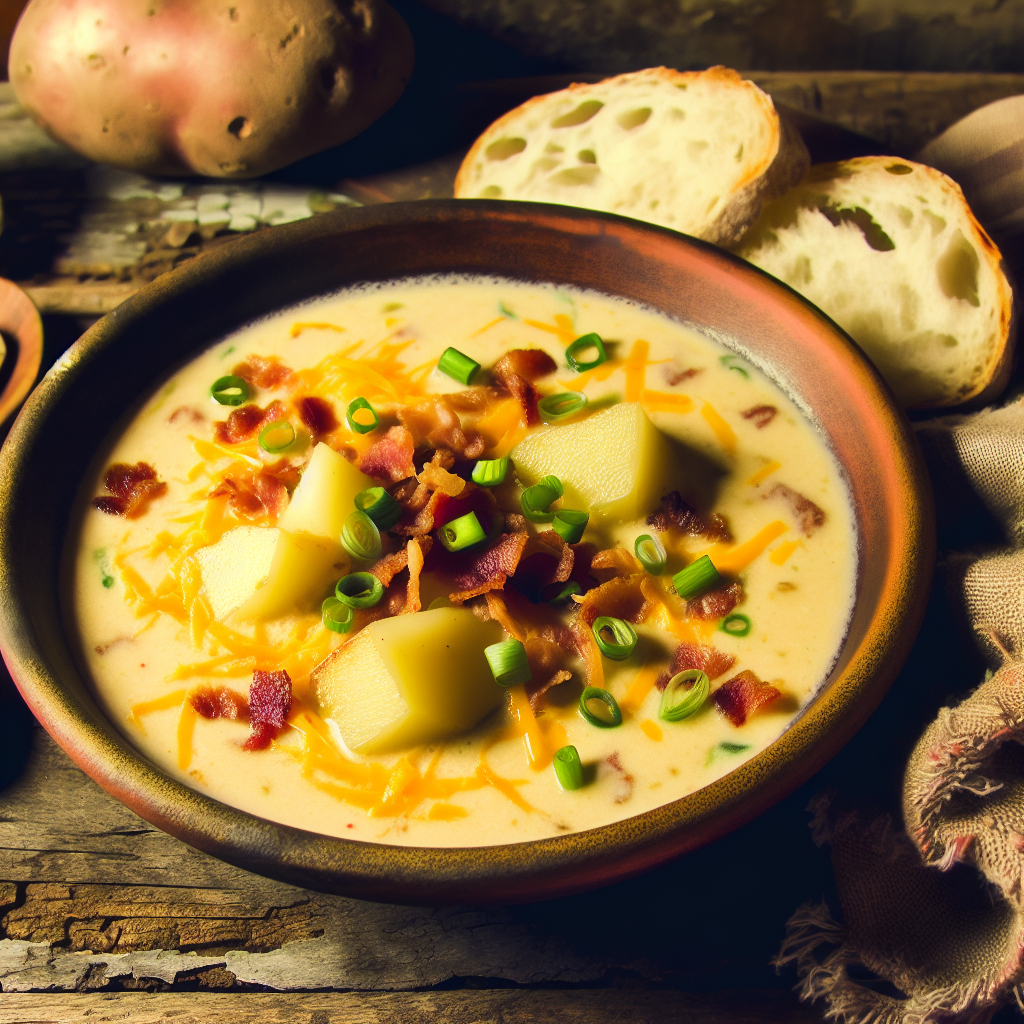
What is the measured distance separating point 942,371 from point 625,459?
44.2 inches

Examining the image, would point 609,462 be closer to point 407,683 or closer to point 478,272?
point 407,683

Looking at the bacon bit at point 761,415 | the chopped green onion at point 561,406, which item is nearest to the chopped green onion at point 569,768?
the chopped green onion at point 561,406

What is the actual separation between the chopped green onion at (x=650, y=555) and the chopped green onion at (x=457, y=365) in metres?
0.69

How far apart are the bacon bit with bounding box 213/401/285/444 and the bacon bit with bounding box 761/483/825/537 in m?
1.28

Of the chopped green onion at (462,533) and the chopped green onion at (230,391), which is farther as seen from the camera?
the chopped green onion at (230,391)

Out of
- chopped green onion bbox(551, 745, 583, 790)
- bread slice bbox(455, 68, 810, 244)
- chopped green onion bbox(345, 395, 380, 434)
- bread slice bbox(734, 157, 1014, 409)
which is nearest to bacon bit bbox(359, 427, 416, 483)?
chopped green onion bbox(345, 395, 380, 434)

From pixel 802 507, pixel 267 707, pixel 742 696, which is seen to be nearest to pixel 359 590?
pixel 267 707

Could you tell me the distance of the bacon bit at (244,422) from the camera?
256cm

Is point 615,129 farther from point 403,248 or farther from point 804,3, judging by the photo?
point 804,3

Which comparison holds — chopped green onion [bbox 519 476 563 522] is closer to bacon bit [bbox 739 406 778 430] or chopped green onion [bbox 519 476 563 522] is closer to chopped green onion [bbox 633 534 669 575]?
chopped green onion [bbox 633 534 669 575]

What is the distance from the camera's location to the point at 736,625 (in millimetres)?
2170

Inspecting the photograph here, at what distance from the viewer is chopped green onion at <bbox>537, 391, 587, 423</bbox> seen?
2537 mm

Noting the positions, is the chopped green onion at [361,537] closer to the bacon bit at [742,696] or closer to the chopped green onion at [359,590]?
the chopped green onion at [359,590]

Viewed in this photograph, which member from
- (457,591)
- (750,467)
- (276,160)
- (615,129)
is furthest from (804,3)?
(457,591)
